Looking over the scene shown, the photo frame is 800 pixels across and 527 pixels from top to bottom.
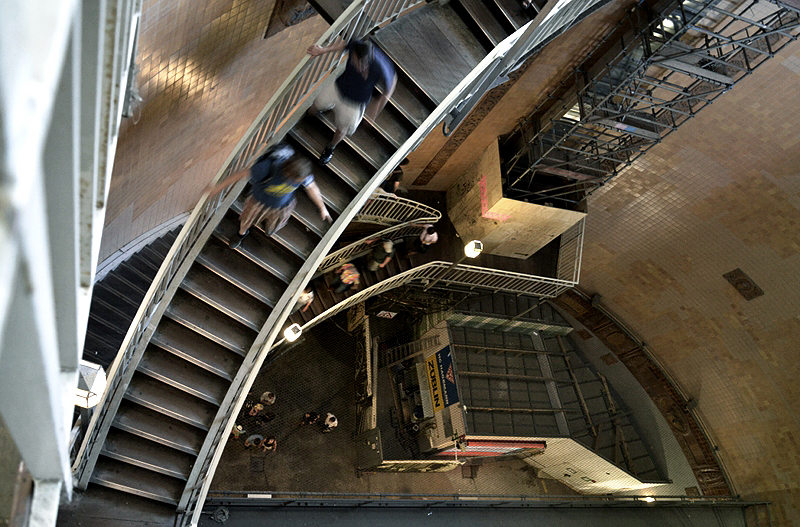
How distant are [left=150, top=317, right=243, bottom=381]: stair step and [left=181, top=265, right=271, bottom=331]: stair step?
512 millimetres

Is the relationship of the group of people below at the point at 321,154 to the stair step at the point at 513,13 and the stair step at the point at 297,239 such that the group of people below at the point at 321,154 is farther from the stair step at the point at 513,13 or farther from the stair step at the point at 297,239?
the stair step at the point at 513,13

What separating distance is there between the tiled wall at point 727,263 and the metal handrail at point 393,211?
17.6 ft

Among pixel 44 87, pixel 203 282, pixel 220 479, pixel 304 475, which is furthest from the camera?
pixel 304 475

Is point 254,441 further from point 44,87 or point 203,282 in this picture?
point 44,87

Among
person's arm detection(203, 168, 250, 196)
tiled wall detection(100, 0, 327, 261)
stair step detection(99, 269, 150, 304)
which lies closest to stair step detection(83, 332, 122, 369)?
stair step detection(99, 269, 150, 304)

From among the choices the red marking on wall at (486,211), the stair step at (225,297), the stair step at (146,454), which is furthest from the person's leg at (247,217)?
the red marking on wall at (486,211)

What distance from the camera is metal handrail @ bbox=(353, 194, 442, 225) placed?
12555 millimetres

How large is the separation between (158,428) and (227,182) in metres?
3.34

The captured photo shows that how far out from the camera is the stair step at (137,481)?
718 centimetres

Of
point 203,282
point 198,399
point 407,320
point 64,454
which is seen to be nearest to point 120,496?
point 198,399

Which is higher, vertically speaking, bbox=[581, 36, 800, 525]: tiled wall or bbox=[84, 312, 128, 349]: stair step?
bbox=[581, 36, 800, 525]: tiled wall

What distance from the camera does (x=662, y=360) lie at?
1894cm

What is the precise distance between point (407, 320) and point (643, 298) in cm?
735

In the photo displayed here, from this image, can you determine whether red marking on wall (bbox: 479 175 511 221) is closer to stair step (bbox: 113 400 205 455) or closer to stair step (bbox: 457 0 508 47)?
stair step (bbox: 457 0 508 47)
